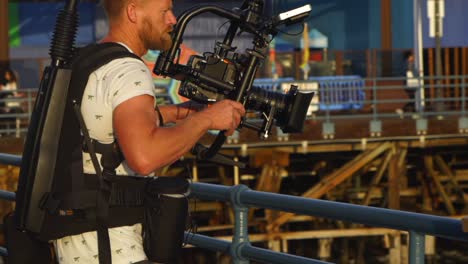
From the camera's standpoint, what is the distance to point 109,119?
14.4ft

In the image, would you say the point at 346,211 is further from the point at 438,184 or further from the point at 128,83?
the point at 438,184

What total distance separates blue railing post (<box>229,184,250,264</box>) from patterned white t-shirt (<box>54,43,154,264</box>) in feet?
4.17

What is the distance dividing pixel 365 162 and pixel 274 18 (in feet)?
70.9

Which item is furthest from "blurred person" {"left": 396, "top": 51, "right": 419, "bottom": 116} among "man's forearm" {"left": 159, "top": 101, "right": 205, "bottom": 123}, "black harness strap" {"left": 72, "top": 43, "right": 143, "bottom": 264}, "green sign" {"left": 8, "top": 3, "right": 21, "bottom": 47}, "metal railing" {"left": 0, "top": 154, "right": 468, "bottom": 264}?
"black harness strap" {"left": 72, "top": 43, "right": 143, "bottom": 264}

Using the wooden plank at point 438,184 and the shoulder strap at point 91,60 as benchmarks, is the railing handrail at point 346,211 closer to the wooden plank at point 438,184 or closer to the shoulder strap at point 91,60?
the shoulder strap at point 91,60

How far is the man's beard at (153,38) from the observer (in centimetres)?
445

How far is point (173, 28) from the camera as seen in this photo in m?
4.43

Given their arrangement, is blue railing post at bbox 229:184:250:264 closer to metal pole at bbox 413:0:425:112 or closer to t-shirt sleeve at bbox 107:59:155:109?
t-shirt sleeve at bbox 107:59:155:109

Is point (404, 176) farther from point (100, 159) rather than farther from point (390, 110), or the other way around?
point (100, 159)

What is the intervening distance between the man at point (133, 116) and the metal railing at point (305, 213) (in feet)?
1.44

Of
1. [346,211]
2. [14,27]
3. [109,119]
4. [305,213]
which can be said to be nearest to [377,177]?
[14,27]

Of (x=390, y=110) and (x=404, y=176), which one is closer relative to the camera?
(x=404, y=176)

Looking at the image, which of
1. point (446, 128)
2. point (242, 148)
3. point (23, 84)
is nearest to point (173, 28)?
point (242, 148)

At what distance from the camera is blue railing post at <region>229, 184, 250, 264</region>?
18.9 feet
